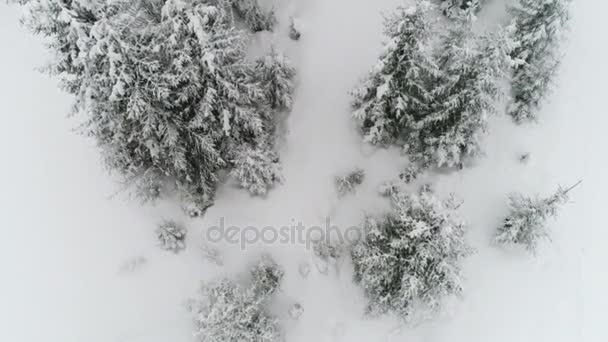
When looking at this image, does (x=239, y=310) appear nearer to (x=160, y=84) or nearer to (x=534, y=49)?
(x=160, y=84)

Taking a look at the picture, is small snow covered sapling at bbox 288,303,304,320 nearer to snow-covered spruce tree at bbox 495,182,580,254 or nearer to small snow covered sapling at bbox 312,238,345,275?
small snow covered sapling at bbox 312,238,345,275

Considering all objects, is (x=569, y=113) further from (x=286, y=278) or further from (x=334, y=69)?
(x=286, y=278)

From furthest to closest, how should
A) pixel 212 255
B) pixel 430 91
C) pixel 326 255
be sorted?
pixel 326 255
pixel 212 255
pixel 430 91

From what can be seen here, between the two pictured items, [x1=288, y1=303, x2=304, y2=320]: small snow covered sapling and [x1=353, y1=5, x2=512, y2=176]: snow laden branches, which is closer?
[x1=353, y1=5, x2=512, y2=176]: snow laden branches

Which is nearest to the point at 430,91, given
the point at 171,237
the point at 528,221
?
the point at 528,221

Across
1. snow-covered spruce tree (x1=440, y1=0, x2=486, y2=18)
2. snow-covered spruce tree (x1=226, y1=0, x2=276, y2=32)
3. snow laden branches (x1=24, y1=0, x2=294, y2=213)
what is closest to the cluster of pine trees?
snow-covered spruce tree (x1=440, y1=0, x2=486, y2=18)

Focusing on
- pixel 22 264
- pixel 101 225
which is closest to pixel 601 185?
pixel 101 225
